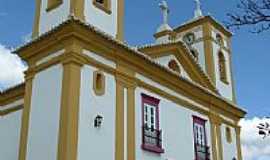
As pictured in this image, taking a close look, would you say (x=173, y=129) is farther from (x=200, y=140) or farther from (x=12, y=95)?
(x=12, y=95)

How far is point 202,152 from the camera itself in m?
17.7

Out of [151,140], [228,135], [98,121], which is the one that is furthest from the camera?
[228,135]

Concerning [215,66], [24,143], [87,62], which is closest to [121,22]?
[87,62]

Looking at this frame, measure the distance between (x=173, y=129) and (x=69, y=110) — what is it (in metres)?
5.35

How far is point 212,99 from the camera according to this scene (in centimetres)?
1912

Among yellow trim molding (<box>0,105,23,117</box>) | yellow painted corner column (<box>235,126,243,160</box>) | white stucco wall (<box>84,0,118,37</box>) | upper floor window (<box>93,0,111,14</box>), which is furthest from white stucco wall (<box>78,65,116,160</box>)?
yellow painted corner column (<box>235,126,243,160</box>)

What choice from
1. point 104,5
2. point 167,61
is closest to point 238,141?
point 167,61

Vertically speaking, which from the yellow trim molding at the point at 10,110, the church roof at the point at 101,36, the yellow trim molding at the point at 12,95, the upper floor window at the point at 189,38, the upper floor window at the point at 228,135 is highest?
the upper floor window at the point at 189,38

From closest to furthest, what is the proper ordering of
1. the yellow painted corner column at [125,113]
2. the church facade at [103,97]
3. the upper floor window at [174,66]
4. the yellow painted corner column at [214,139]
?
the church facade at [103,97], the yellow painted corner column at [125,113], the upper floor window at [174,66], the yellow painted corner column at [214,139]

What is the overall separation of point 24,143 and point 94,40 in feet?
12.7

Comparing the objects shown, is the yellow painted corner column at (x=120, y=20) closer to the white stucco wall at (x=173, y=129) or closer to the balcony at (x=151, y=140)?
the white stucco wall at (x=173, y=129)

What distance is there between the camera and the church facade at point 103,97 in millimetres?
12789

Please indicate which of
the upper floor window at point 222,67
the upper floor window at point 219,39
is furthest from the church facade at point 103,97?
the upper floor window at point 219,39

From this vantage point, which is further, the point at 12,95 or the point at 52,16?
the point at 12,95
